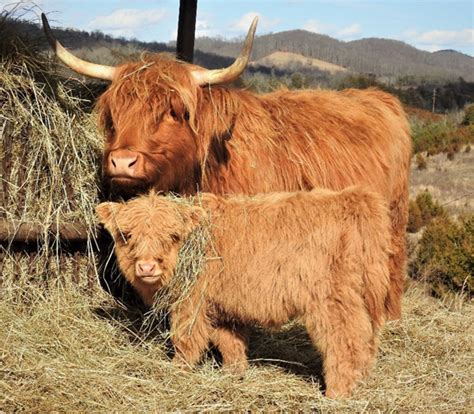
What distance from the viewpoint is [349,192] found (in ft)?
13.0

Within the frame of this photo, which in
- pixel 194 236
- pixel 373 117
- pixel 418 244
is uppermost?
pixel 373 117

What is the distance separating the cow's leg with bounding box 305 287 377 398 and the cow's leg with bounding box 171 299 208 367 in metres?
0.64

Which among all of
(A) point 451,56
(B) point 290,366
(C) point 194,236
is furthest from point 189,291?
(A) point 451,56

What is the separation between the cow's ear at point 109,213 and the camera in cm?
394

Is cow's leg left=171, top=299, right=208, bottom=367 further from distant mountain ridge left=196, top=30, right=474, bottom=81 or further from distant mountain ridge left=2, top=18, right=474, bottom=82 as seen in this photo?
distant mountain ridge left=196, top=30, right=474, bottom=81

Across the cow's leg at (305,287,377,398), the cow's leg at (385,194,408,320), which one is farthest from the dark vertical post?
the cow's leg at (305,287,377,398)

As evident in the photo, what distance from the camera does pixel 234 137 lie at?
15.9ft

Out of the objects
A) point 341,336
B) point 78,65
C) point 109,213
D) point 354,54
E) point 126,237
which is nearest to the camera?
point 341,336

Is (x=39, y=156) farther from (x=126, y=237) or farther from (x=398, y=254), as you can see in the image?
(x=398, y=254)

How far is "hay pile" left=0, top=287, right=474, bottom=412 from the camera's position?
12.4 ft

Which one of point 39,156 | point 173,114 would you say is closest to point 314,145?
point 173,114

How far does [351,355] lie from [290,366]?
2.87ft

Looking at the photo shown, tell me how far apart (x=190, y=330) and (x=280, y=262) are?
689 mm

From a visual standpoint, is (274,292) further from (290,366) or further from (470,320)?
(470,320)
